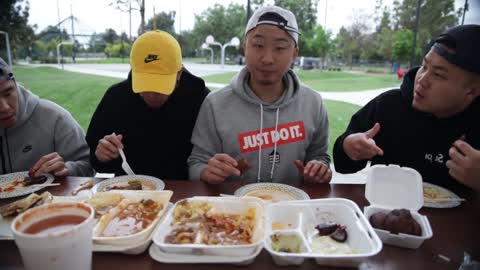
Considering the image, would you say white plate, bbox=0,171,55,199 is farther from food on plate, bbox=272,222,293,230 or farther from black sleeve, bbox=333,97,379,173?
black sleeve, bbox=333,97,379,173

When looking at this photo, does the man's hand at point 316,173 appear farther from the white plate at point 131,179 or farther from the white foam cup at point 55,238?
the white foam cup at point 55,238

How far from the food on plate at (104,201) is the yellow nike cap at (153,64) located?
2.06 feet

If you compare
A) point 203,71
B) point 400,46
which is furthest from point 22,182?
point 203,71

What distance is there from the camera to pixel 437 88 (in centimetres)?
140

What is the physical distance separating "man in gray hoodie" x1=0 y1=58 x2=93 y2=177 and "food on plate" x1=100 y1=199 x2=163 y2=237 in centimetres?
70

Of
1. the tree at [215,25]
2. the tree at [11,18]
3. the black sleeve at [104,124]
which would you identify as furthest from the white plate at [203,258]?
the tree at [215,25]

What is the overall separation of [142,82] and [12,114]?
0.69m

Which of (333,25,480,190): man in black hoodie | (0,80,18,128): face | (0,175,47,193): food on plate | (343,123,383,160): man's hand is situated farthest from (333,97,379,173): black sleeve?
(0,80,18,128): face

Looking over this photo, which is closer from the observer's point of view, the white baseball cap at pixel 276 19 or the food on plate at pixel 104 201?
the food on plate at pixel 104 201

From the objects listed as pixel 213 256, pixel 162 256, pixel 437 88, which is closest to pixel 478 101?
pixel 437 88

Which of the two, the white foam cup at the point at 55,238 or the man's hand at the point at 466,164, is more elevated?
the man's hand at the point at 466,164

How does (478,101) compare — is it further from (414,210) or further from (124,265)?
(124,265)

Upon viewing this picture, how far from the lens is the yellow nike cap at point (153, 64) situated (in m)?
1.58

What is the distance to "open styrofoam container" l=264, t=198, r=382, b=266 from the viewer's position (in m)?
0.80
